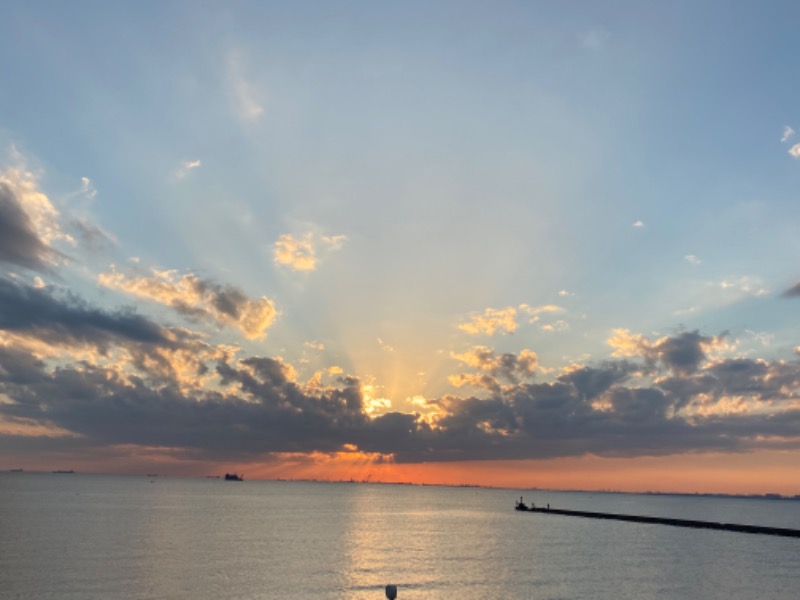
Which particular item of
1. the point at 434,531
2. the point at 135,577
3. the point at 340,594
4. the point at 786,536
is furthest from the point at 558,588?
the point at 786,536

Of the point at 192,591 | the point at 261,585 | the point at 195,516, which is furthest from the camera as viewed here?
the point at 195,516

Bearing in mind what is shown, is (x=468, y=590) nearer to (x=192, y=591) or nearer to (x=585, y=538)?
(x=192, y=591)

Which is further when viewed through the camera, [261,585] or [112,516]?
[112,516]

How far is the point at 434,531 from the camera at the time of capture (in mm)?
141125

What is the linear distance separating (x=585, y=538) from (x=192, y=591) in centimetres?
9335

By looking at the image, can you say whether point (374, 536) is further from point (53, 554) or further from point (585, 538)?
point (53, 554)

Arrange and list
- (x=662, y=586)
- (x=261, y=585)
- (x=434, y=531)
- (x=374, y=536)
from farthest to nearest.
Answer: (x=434, y=531)
(x=374, y=536)
(x=662, y=586)
(x=261, y=585)

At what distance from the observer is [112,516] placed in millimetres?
149125

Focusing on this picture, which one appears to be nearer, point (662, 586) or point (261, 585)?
point (261, 585)

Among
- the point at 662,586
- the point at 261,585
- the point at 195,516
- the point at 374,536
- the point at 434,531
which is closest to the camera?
the point at 261,585

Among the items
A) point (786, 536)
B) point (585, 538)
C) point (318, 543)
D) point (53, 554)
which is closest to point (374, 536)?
point (318, 543)

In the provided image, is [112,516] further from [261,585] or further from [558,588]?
[558,588]

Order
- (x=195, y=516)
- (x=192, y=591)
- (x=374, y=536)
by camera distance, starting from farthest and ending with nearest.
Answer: (x=195, y=516) < (x=374, y=536) < (x=192, y=591)

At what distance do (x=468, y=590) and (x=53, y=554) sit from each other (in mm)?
53541
